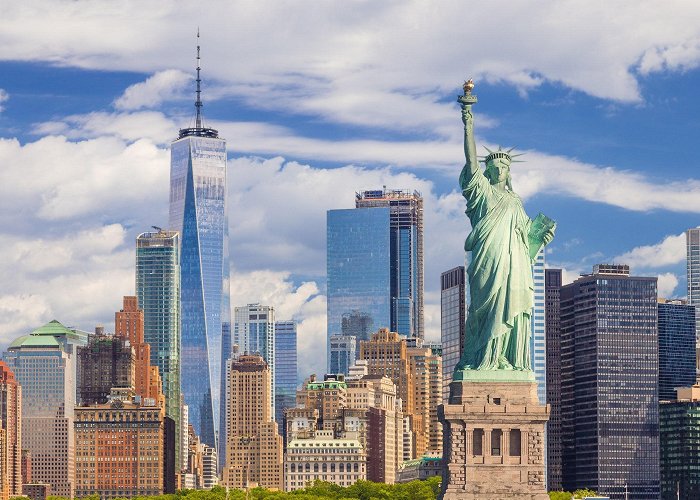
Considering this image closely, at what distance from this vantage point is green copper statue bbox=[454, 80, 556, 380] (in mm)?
85188

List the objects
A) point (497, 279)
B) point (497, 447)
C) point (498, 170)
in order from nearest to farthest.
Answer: point (497, 447) < point (497, 279) < point (498, 170)

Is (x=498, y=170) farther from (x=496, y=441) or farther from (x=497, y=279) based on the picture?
(x=496, y=441)

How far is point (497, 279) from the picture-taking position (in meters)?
85.8

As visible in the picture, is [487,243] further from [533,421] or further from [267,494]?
[267,494]

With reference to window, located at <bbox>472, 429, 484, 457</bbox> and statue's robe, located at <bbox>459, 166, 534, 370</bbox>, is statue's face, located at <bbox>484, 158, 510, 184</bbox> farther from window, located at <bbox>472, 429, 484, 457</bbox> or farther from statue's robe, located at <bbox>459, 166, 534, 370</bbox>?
window, located at <bbox>472, 429, 484, 457</bbox>

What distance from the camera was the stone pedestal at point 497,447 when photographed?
273 feet

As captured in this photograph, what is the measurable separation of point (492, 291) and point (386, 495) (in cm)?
4917

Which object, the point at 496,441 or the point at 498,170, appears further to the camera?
the point at 498,170

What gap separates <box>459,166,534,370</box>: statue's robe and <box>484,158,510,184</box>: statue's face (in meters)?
0.43

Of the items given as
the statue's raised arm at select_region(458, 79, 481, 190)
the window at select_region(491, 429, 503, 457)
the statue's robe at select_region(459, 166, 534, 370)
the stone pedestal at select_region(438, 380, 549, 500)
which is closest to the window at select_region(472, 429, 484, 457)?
the stone pedestal at select_region(438, 380, 549, 500)

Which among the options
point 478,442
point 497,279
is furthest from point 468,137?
point 478,442

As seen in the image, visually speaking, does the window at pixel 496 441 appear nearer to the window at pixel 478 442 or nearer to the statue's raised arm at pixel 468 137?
the window at pixel 478 442

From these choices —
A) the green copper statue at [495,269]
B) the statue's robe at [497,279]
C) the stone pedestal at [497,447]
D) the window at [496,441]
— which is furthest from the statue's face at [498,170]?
the window at [496,441]

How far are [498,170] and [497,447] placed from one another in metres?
12.5
